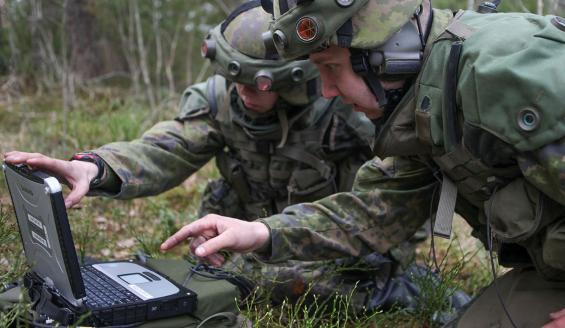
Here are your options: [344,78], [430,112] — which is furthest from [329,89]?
[430,112]

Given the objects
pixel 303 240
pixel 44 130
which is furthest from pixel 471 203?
pixel 44 130

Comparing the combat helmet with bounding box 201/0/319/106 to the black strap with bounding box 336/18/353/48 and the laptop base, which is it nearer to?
the black strap with bounding box 336/18/353/48

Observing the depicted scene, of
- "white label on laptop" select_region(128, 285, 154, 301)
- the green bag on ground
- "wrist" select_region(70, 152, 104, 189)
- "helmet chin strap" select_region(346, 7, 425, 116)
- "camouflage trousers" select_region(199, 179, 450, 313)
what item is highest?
"helmet chin strap" select_region(346, 7, 425, 116)

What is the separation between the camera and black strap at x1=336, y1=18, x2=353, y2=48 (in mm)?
2354

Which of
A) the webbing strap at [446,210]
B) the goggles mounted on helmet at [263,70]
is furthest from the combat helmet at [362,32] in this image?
the goggles mounted on helmet at [263,70]

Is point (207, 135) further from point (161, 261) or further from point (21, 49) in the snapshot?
point (21, 49)

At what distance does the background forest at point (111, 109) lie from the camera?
316 centimetres

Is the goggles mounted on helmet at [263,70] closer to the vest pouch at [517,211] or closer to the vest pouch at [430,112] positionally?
the vest pouch at [430,112]

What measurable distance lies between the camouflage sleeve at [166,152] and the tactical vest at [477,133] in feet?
4.07

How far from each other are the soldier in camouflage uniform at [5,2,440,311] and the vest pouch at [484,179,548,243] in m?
1.15

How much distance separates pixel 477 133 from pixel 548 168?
0.83 ft

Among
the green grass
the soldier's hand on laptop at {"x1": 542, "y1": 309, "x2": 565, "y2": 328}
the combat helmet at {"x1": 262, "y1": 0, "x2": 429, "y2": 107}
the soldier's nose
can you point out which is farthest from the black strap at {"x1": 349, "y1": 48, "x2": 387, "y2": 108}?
the soldier's hand on laptop at {"x1": 542, "y1": 309, "x2": 565, "y2": 328}

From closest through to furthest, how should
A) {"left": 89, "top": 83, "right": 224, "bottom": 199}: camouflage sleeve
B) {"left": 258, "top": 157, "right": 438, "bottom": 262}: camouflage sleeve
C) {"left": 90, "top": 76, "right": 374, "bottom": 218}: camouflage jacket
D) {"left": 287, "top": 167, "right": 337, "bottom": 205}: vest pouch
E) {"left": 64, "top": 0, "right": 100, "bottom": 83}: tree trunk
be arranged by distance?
1. {"left": 258, "top": 157, "right": 438, "bottom": 262}: camouflage sleeve
2. {"left": 89, "top": 83, "right": 224, "bottom": 199}: camouflage sleeve
3. {"left": 90, "top": 76, "right": 374, "bottom": 218}: camouflage jacket
4. {"left": 287, "top": 167, "right": 337, "bottom": 205}: vest pouch
5. {"left": 64, "top": 0, "right": 100, "bottom": 83}: tree trunk

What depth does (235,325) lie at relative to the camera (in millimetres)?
2572
